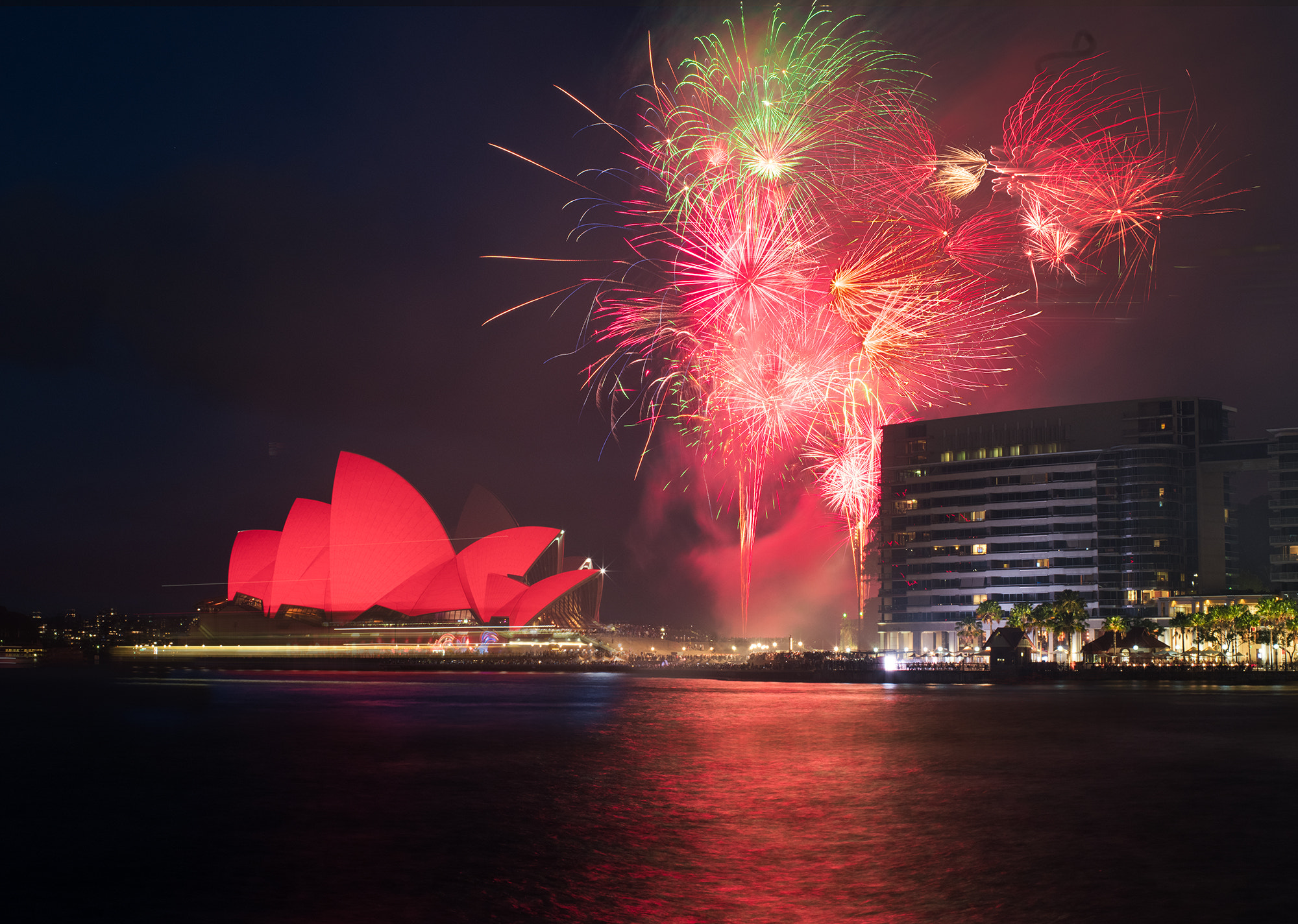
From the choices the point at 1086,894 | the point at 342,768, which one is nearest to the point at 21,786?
the point at 342,768

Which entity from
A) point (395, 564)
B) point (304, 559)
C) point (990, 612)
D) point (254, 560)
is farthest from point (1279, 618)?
point (254, 560)

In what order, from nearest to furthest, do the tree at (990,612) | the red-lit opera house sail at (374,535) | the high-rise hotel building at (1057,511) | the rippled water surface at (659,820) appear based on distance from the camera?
the rippled water surface at (659,820), the red-lit opera house sail at (374,535), the tree at (990,612), the high-rise hotel building at (1057,511)

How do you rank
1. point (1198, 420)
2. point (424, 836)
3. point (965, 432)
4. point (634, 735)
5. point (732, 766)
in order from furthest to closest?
1. point (965, 432)
2. point (1198, 420)
3. point (634, 735)
4. point (732, 766)
5. point (424, 836)

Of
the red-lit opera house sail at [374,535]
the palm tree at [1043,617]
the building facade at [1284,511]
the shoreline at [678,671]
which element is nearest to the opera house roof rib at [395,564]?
the red-lit opera house sail at [374,535]

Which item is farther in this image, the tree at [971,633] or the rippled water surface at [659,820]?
the tree at [971,633]

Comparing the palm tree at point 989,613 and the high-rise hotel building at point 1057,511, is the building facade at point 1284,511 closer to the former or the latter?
the high-rise hotel building at point 1057,511

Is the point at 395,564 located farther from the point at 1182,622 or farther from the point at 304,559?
the point at 1182,622

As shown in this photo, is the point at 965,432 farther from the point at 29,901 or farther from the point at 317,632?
the point at 29,901
